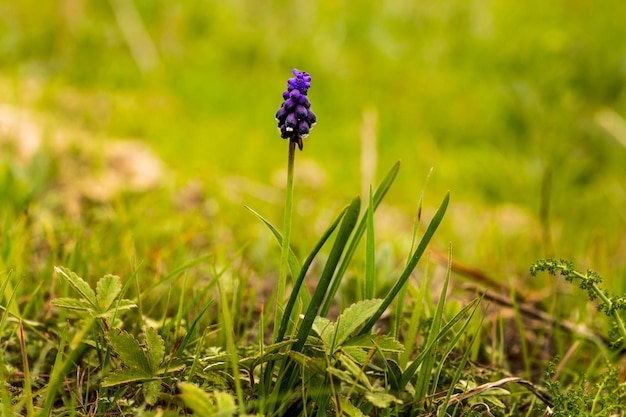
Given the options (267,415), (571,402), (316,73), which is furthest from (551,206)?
(267,415)

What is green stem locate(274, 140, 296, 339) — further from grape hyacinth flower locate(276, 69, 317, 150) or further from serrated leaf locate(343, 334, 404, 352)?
serrated leaf locate(343, 334, 404, 352)

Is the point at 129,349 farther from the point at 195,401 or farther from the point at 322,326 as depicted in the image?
the point at 322,326

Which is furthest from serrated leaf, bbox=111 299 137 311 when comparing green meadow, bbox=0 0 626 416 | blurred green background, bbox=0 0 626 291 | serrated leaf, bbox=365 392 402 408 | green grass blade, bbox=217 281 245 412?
blurred green background, bbox=0 0 626 291

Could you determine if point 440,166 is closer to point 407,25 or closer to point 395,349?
point 407,25

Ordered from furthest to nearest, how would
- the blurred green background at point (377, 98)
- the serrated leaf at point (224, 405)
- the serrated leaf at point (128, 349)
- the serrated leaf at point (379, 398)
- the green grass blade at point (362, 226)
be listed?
the blurred green background at point (377, 98) → the green grass blade at point (362, 226) → the serrated leaf at point (128, 349) → the serrated leaf at point (379, 398) → the serrated leaf at point (224, 405)

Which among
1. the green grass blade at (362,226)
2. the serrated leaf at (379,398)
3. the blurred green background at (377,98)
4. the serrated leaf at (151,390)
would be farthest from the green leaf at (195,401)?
the blurred green background at (377,98)

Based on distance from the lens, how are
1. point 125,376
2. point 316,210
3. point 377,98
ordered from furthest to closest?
1. point 377,98
2. point 316,210
3. point 125,376

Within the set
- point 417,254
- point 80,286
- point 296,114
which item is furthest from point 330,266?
point 80,286

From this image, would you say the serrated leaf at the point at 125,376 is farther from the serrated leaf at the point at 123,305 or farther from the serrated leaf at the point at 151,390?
the serrated leaf at the point at 123,305
